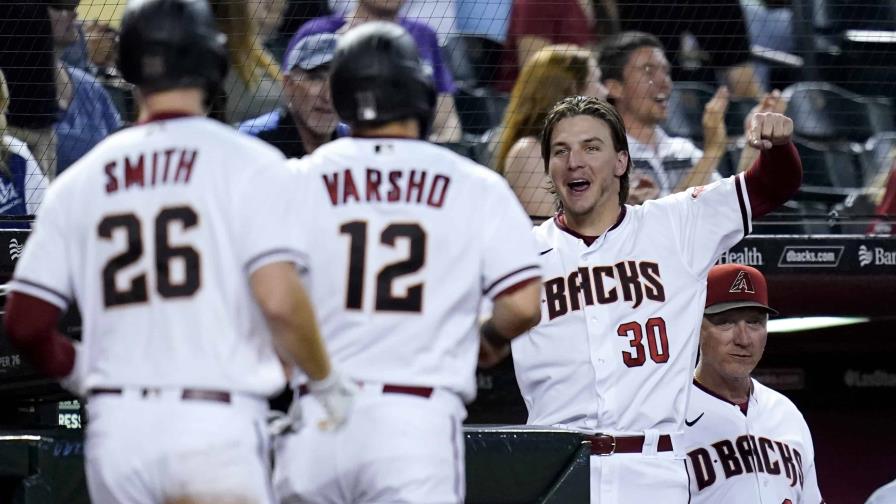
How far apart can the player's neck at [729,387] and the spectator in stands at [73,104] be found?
2.25 m

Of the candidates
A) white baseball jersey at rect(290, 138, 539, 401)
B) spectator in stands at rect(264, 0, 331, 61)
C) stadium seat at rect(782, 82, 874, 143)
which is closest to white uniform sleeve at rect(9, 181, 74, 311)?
white baseball jersey at rect(290, 138, 539, 401)

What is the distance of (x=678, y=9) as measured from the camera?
6383 mm

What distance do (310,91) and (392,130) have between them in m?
2.28

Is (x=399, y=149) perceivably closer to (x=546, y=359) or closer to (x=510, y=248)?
(x=510, y=248)

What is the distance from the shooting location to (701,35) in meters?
6.48

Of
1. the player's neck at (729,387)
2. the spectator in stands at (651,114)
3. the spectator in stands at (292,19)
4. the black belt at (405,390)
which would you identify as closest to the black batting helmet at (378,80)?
the black belt at (405,390)

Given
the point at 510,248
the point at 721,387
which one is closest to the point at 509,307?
the point at 510,248

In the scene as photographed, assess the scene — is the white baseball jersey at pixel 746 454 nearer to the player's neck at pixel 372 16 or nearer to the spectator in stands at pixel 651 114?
the spectator in stands at pixel 651 114

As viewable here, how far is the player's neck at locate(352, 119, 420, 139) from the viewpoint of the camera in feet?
9.71

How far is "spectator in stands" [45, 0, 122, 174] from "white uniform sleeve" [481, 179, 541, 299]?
2727 mm

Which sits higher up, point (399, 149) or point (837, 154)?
point (837, 154)

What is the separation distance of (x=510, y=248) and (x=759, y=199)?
4.61ft

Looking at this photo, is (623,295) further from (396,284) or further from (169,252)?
(169,252)

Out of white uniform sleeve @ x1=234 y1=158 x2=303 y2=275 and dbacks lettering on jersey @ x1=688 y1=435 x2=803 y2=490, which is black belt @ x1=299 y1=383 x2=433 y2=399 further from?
dbacks lettering on jersey @ x1=688 y1=435 x2=803 y2=490
